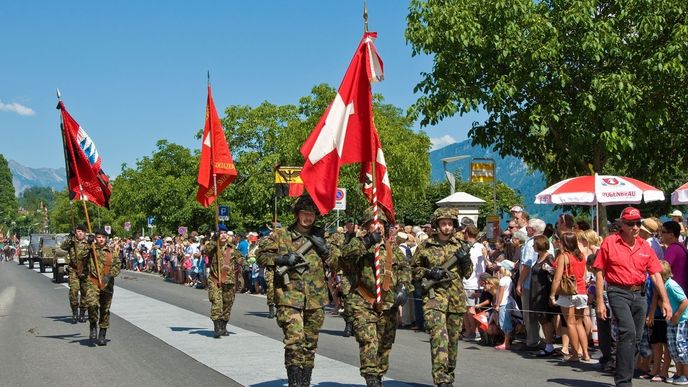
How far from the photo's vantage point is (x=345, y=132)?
9.30m

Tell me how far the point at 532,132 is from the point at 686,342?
Result: 11.8m

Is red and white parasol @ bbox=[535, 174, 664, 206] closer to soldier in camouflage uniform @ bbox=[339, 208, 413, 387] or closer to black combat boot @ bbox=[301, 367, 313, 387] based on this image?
soldier in camouflage uniform @ bbox=[339, 208, 413, 387]

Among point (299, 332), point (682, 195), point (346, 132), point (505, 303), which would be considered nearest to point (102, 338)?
point (505, 303)

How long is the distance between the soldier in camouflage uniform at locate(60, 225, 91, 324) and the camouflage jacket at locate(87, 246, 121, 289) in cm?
29

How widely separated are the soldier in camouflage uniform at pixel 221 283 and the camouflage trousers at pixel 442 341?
6.27 m

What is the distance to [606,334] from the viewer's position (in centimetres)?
1082

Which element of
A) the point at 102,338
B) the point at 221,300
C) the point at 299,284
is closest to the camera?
the point at 299,284

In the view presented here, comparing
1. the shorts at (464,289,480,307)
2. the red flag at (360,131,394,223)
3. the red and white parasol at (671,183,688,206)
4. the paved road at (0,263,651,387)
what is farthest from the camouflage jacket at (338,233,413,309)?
the red and white parasol at (671,183,688,206)

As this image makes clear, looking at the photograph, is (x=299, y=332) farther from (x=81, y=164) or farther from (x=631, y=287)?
(x=81, y=164)

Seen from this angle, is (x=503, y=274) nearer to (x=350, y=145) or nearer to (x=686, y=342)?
(x=686, y=342)

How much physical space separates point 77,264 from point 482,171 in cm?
2025

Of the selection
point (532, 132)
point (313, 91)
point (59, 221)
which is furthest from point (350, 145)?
point (59, 221)

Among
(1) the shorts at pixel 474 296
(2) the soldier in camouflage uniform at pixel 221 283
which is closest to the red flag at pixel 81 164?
(2) the soldier in camouflage uniform at pixel 221 283

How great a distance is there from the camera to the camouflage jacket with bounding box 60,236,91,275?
1391cm
